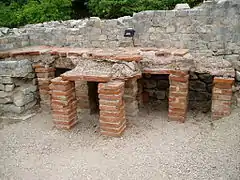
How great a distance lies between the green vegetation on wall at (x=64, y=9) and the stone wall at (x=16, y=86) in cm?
614

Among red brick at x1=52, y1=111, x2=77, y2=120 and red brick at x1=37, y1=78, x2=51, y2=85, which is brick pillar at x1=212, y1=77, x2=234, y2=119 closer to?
red brick at x1=52, y1=111, x2=77, y2=120

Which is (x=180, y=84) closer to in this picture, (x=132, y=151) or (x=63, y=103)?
(x=132, y=151)

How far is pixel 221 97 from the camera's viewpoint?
211 inches

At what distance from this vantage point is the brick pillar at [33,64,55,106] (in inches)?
255

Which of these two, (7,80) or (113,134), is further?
(7,80)

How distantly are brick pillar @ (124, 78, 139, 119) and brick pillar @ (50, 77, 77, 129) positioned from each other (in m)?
0.94

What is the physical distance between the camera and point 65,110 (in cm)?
556

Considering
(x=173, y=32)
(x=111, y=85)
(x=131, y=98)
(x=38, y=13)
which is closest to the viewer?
(x=111, y=85)

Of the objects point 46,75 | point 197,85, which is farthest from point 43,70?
point 197,85

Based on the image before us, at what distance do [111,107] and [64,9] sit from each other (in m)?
8.83

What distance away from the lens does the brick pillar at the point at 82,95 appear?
6.28m

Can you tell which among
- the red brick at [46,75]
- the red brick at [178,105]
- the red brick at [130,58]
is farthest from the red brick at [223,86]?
the red brick at [46,75]

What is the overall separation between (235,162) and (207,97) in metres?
2.06

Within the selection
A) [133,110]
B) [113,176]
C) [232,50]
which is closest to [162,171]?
[113,176]
